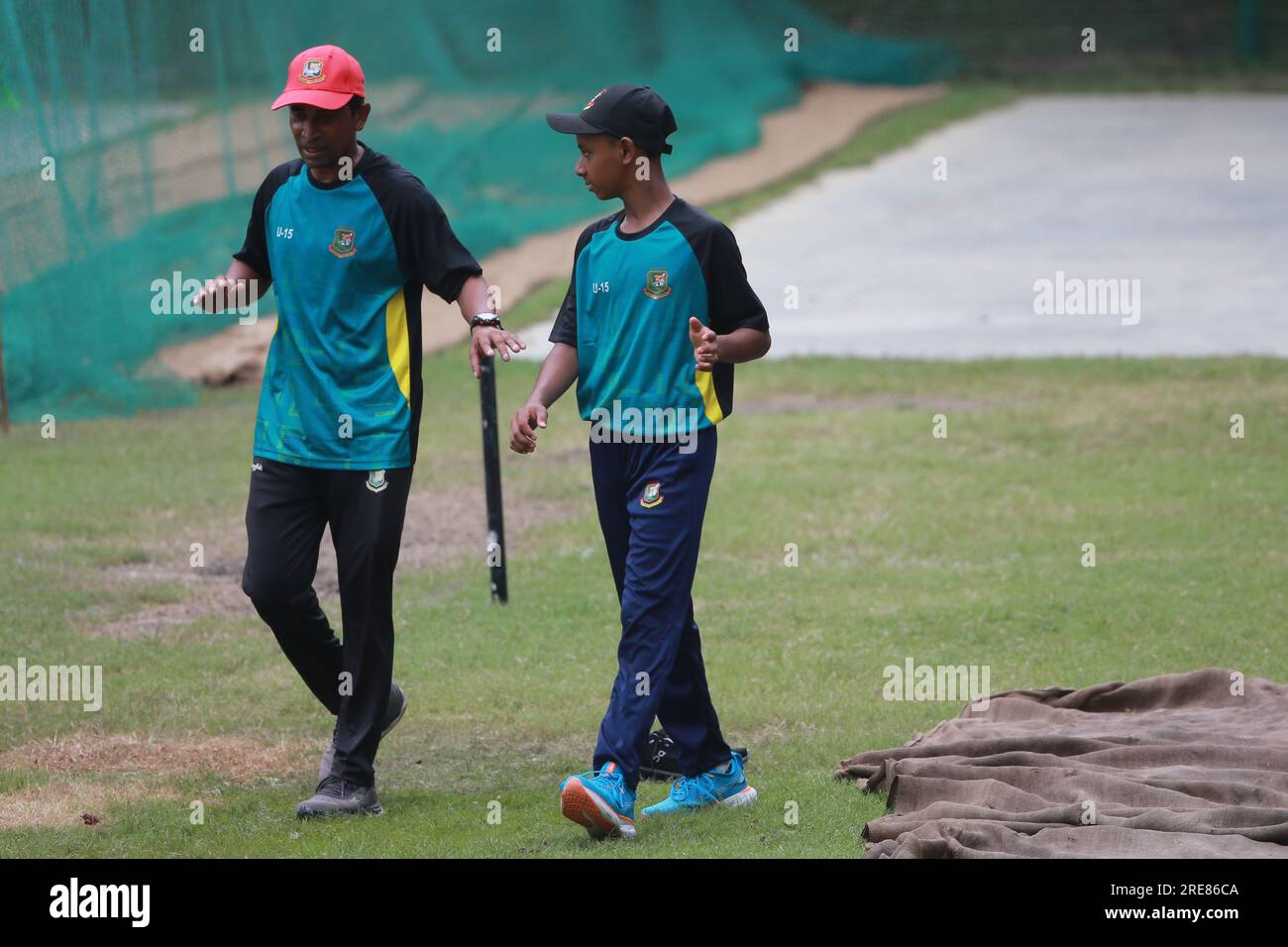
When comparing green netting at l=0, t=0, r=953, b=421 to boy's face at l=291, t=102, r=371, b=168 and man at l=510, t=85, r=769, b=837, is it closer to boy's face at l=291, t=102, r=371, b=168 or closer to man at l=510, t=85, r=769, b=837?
boy's face at l=291, t=102, r=371, b=168

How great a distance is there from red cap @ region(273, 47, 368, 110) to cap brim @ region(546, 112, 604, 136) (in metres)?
0.64

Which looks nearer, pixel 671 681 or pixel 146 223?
pixel 671 681

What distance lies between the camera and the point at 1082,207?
19.9 meters

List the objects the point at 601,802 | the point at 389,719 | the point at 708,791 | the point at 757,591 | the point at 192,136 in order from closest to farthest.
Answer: the point at 601,802
the point at 708,791
the point at 389,719
the point at 757,591
the point at 192,136

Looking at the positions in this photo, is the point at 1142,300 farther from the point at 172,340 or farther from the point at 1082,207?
the point at 172,340

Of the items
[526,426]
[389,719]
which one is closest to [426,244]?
[526,426]

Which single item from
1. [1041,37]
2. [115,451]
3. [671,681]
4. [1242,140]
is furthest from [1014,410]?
[1041,37]

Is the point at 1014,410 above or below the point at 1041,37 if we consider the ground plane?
below

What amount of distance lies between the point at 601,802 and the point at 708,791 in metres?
0.65

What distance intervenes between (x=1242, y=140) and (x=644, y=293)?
62.9 ft

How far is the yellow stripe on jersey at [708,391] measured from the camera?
5516mm

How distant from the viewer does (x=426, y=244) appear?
5.66 meters

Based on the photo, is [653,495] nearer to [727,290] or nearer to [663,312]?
[663,312]

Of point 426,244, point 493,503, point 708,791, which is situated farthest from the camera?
point 493,503
